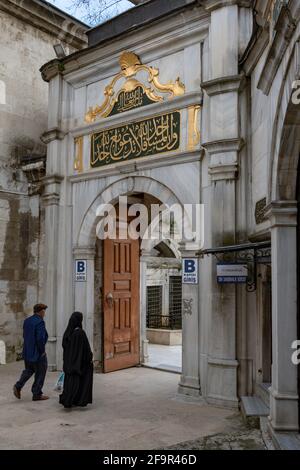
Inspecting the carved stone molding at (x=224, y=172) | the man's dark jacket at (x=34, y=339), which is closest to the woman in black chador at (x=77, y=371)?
the man's dark jacket at (x=34, y=339)

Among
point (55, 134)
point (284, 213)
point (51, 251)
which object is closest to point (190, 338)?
point (284, 213)

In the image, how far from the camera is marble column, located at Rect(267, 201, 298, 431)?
460 cm

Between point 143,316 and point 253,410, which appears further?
Result: point 143,316

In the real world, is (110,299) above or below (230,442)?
above

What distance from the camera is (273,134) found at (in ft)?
15.8

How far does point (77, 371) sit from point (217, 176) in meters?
3.24

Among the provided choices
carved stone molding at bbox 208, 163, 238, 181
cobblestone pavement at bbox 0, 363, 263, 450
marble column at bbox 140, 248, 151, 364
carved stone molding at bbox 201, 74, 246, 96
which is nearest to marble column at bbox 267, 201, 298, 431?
cobblestone pavement at bbox 0, 363, 263, 450

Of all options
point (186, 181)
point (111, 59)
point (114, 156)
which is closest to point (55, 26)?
point (111, 59)

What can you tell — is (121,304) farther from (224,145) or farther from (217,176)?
(224,145)

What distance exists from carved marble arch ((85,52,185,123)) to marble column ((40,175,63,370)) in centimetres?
144

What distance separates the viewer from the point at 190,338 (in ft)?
23.0

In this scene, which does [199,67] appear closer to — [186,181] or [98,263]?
[186,181]

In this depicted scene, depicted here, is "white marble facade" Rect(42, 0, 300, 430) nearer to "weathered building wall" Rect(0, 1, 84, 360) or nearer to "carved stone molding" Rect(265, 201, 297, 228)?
"carved stone molding" Rect(265, 201, 297, 228)

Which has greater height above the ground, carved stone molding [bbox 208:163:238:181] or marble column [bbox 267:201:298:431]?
carved stone molding [bbox 208:163:238:181]
